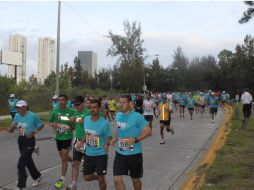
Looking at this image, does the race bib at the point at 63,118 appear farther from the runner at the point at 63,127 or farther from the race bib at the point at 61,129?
the race bib at the point at 61,129

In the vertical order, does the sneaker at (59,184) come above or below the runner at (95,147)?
below

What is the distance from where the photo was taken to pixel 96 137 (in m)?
6.86

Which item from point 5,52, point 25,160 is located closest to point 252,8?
point 25,160

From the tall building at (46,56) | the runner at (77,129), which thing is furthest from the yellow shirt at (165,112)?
the tall building at (46,56)

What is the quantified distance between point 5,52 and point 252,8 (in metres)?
42.9

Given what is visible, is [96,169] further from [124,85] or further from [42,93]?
[124,85]

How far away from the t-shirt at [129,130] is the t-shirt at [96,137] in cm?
43

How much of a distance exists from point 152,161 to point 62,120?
134 inches

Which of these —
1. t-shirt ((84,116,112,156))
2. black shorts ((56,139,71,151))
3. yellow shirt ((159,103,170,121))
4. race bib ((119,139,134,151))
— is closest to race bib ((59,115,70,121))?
black shorts ((56,139,71,151))

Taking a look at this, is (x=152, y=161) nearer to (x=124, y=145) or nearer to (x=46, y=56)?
(x=124, y=145)

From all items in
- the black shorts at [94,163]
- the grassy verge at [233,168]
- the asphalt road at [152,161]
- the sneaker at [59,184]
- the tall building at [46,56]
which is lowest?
the asphalt road at [152,161]

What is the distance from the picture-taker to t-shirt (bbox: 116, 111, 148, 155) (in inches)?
254

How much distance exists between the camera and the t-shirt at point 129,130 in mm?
6449

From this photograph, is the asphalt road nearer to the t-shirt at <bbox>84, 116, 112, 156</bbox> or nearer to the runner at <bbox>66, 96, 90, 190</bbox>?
the runner at <bbox>66, 96, 90, 190</bbox>
